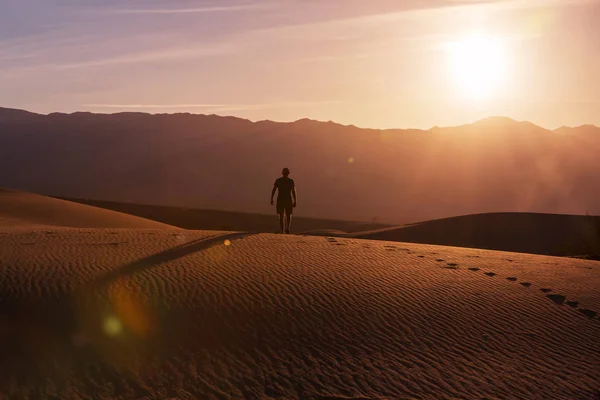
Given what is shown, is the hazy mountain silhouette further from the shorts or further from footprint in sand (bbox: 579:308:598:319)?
footprint in sand (bbox: 579:308:598:319)

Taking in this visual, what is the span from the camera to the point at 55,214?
2286cm

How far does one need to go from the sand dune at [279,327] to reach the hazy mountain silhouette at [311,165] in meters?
47.6

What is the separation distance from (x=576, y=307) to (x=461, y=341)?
9.45ft

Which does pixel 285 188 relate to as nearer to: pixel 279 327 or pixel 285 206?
pixel 285 206

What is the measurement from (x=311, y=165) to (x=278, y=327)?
82416mm

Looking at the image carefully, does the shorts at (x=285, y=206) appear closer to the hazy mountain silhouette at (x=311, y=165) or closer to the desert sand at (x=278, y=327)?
the desert sand at (x=278, y=327)

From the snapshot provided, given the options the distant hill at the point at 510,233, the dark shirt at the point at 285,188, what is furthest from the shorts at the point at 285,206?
the distant hill at the point at 510,233

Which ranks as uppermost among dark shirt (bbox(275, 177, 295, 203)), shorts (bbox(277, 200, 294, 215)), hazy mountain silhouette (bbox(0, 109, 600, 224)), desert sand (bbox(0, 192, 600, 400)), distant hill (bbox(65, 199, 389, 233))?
hazy mountain silhouette (bbox(0, 109, 600, 224))

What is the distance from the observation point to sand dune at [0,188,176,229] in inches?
838

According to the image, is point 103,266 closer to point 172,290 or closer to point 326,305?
point 172,290

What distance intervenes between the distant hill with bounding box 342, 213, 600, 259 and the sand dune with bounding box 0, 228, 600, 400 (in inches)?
510

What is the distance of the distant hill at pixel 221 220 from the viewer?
34875 mm

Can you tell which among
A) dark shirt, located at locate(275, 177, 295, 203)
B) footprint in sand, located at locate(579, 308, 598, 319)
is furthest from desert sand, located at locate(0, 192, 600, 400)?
dark shirt, located at locate(275, 177, 295, 203)

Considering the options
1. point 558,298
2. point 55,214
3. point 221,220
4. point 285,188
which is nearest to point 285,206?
point 285,188
